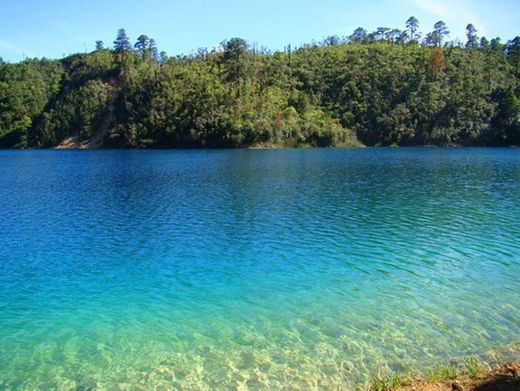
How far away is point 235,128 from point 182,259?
13073cm

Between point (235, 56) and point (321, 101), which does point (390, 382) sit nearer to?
point (321, 101)

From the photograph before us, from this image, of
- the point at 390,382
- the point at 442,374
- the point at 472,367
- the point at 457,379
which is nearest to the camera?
the point at 457,379

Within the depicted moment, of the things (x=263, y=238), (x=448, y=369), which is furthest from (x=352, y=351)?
(x=263, y=238)

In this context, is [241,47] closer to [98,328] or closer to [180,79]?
[180,79]

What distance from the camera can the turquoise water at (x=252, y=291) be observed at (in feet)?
45.5

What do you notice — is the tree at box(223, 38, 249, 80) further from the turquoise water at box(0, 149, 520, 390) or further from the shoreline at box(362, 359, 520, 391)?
the shoreline at box(362, 359, 520, 391)

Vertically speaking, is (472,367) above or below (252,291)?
above

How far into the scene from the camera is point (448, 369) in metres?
12.8

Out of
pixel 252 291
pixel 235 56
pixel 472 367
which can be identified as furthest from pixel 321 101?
pixel 472 367

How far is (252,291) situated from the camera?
20.2m

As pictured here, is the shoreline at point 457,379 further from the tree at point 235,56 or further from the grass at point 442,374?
the tree at point 235,56

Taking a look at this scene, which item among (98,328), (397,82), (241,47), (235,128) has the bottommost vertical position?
(98,328)

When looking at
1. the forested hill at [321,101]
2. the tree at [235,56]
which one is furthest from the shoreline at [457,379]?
the tree at [235,56]

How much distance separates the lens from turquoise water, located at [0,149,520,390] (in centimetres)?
1388
